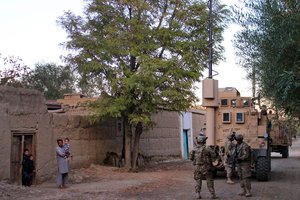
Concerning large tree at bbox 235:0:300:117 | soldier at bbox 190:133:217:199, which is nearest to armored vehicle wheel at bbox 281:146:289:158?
soldier at bbox 190:133:217:199

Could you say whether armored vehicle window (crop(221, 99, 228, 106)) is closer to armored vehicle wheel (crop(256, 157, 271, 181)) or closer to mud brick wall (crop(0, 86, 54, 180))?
armored vehicle wheel (crop(256, 157, 271, 181))

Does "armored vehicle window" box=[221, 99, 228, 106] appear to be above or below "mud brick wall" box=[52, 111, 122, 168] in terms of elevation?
above

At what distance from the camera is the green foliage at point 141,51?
58.0 ft

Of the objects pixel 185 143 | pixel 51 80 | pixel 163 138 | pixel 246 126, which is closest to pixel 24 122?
pixel 246 126

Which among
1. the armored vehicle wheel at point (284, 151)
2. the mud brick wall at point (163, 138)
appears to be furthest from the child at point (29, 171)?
the armored vehicle wheel at point (284, 151)

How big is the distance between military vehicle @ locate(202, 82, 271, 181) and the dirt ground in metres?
0.67

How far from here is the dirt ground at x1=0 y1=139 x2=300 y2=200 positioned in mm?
11734

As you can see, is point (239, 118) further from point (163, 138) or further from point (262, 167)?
point (163, 138)

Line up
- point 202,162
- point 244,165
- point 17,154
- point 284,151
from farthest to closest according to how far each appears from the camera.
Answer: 1. point 284,151
2. point 17,154
3. point 244,165
4. point 202,162

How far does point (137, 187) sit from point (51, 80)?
116 feet

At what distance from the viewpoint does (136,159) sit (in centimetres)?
1967

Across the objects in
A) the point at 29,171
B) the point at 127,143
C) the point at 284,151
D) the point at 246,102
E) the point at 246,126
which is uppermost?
the point at 246,102

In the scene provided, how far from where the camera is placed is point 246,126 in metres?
15.9

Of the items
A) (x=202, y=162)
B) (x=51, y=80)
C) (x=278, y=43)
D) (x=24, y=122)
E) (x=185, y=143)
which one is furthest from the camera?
(x=51, y=80)
